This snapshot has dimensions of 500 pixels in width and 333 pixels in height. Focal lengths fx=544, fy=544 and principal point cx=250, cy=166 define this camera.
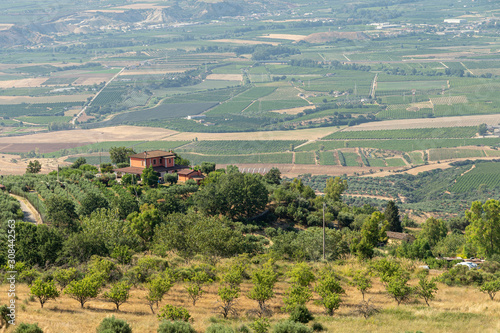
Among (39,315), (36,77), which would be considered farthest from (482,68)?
(39,315)

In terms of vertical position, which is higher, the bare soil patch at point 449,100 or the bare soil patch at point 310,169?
the bare soil patch at point 449,100

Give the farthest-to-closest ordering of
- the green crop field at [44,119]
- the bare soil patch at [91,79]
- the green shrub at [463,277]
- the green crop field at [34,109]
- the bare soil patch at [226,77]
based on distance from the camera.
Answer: the bare soil patch at [226,77] → the bare soil patch at [91,79] → the green crop field at [34,109] → the green crop field at [44,119] → the green shrub at [463,277]

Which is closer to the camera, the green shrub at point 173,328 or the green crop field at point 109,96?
the green shrub at point 173,328

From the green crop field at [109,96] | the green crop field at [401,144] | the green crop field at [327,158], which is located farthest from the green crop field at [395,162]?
the green crop field at [109,96]

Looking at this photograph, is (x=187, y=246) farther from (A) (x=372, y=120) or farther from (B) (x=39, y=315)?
(A) (x=372, y=120)

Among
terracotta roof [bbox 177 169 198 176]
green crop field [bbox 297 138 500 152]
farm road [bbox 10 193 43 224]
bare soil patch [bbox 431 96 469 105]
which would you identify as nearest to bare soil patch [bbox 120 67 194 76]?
bare soil patch [bbox 431 96 469 105]

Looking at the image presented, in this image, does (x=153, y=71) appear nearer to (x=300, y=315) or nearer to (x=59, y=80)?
(x=59, y=80)

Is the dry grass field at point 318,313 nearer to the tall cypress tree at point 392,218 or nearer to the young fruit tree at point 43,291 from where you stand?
the young fruit tree at point 43,291
